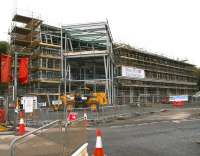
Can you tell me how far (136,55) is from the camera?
246 feet

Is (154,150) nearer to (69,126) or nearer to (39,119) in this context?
(69,126)

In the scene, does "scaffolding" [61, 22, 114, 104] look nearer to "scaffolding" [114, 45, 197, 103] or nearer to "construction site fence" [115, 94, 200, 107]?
"construction site fence" [115, 94, 200, 107]

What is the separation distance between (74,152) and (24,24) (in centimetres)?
5142

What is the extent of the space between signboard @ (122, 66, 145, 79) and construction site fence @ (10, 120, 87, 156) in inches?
2244

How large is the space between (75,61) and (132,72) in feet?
33.3

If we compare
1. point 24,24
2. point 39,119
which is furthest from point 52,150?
point 24,24

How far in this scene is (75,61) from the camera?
65.8 m

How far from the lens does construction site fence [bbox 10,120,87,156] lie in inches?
206

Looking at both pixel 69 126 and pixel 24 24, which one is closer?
pixel 69 126

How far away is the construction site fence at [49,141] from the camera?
17.2 ft

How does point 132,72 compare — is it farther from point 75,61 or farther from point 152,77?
point 152,77

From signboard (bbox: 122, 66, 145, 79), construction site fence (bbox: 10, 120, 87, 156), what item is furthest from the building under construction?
construction site fence (bbox: 10, 120, 87, 156)

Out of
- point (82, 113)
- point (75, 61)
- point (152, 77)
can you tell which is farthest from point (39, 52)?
point (152, 77)

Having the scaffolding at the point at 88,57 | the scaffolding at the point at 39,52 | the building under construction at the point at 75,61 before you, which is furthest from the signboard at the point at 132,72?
the scaffolding at the point at 39,52
